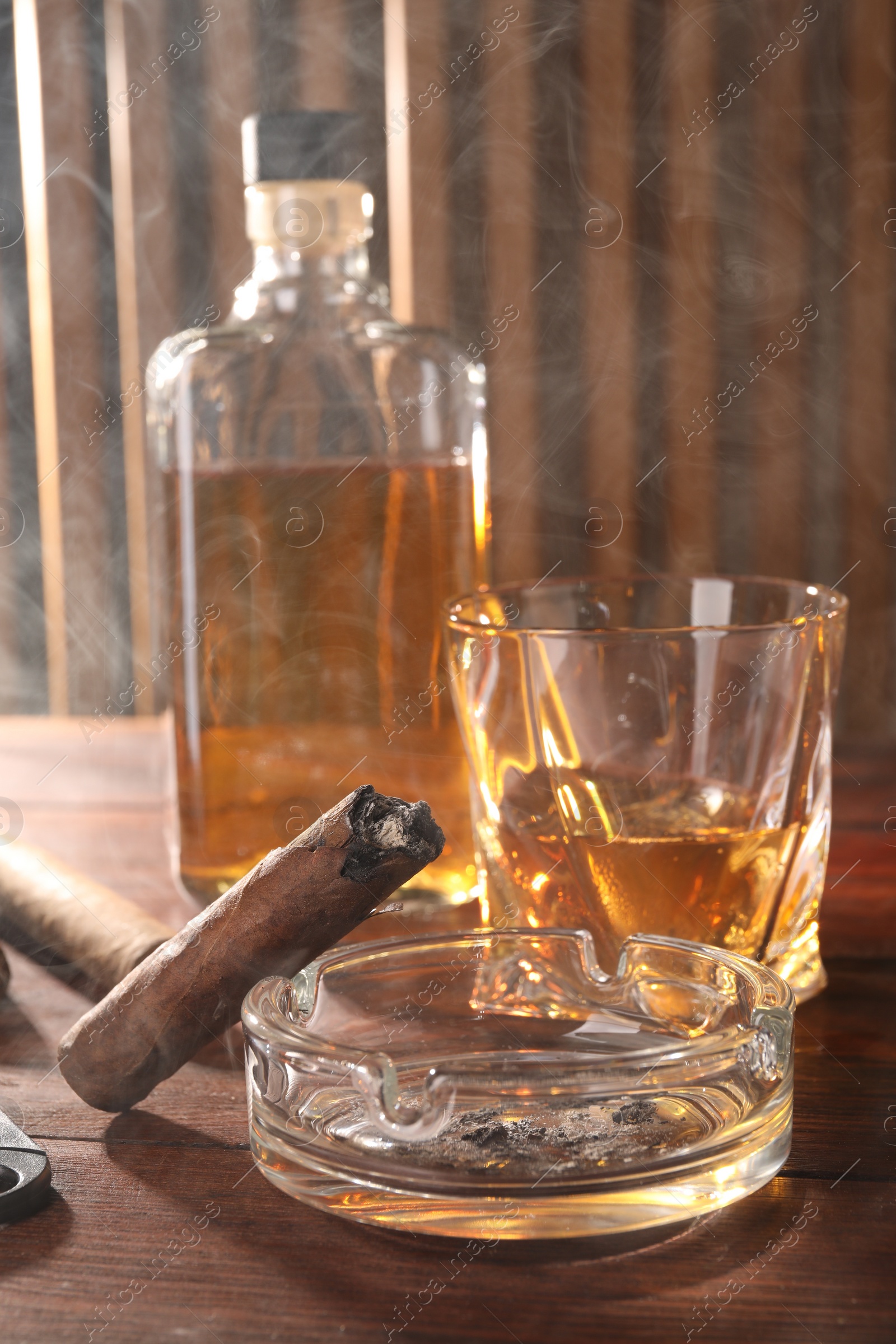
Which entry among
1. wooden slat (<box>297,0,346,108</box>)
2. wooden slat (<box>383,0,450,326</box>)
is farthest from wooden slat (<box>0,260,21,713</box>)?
wooden slat (<box>383,0,450,326</box>)

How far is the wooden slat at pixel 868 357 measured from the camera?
6.66 feet

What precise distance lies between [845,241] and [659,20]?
0.46 metres

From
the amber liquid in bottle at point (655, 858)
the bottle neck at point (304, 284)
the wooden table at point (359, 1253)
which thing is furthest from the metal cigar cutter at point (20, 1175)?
the bottle neck at point (304, 284)

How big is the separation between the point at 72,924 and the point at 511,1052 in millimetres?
270

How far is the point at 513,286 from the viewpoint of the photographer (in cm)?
215

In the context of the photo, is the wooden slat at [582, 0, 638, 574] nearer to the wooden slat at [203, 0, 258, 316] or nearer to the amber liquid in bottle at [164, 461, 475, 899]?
the wooden slat at [203, 0, 258, 316]

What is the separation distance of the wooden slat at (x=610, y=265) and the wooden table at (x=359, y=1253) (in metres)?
1.66

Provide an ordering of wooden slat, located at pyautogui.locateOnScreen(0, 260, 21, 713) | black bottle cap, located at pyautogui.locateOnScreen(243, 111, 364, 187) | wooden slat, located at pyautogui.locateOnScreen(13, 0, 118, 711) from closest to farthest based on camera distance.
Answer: black bottle cap, located at pyautogui.locateOnScreen(243, 111, 364, 187), wooden slat, located at pyautogui.locateOnScreen(13, 0, 118, 711), wooden slat, located at pyautogui.locateOnScreen(0, 260, 21, 713)

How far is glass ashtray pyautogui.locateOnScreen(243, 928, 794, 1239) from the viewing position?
0.43 meters

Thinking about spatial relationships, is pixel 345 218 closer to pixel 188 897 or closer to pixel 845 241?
pixel 188 897

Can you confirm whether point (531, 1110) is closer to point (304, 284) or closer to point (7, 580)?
point (304, 284)

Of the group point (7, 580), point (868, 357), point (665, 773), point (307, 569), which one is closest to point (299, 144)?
point (307, 569)

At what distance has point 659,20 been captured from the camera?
2.11 meters

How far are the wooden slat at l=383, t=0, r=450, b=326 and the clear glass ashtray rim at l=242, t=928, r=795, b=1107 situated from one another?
66.4 inches
